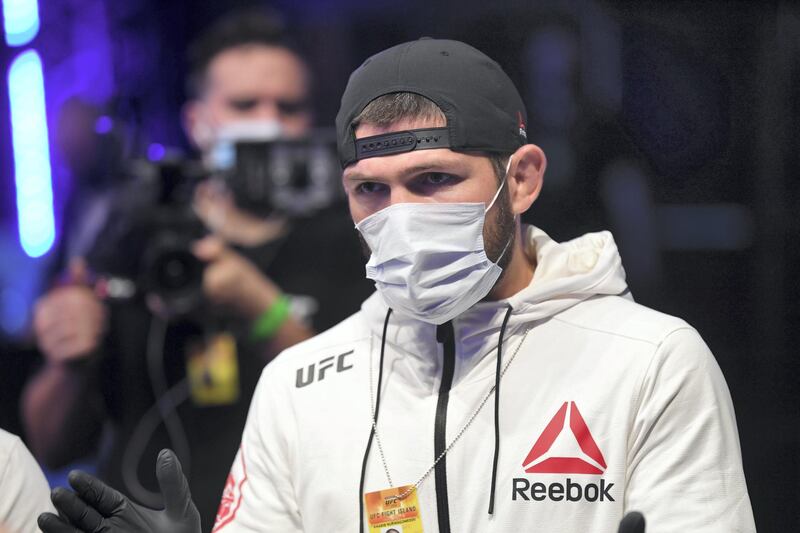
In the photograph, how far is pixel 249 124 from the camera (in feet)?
10.3

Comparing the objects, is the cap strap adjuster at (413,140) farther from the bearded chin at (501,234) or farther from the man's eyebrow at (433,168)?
the bearded chin at (501,234)

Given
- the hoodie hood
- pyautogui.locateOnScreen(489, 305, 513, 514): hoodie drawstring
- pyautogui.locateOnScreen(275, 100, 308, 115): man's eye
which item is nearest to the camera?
pyautogui.locateOnScreen(489, 305, 513, 514): hoodie drawstring

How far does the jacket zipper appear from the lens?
1.58 meters

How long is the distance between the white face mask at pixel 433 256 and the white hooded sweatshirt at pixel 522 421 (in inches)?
3.5

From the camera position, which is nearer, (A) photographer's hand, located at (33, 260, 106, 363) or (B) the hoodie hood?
(B) the hoodie hood

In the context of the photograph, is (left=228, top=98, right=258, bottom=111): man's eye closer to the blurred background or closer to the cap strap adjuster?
the blurred background

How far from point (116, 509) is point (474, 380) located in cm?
61

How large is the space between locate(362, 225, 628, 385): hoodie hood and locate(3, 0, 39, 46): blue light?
2035 millimetres

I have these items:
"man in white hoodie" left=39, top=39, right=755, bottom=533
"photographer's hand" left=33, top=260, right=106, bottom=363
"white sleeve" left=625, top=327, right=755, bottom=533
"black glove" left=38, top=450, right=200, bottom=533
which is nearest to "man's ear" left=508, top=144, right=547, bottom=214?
"man in white hoodie" left=39, top=39, right=755, bottom=533

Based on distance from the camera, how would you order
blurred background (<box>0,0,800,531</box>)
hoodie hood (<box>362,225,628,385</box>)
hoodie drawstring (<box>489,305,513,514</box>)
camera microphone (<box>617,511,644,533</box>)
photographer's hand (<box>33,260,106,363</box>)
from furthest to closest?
1. photographer's hand (<box>33,260,106,363</box>)
2. blurred background (<box>0,0,800,531</box>)
3. hoodie hood (<box>362,225,628,385</box>)
4. hoodie drawstring (<box>489,305,513,514</box>)
5. camera microphone (<box>617,511,644,533</box>)

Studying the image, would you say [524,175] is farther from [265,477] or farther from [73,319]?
[73,319]

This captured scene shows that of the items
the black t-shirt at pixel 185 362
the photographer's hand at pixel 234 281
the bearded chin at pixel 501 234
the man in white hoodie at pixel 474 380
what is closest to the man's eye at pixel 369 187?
the man in white hoodie at pixel 474 380

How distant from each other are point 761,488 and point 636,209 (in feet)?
2.76

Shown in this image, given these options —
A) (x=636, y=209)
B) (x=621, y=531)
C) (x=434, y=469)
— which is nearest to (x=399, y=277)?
(x=434, y=469)
